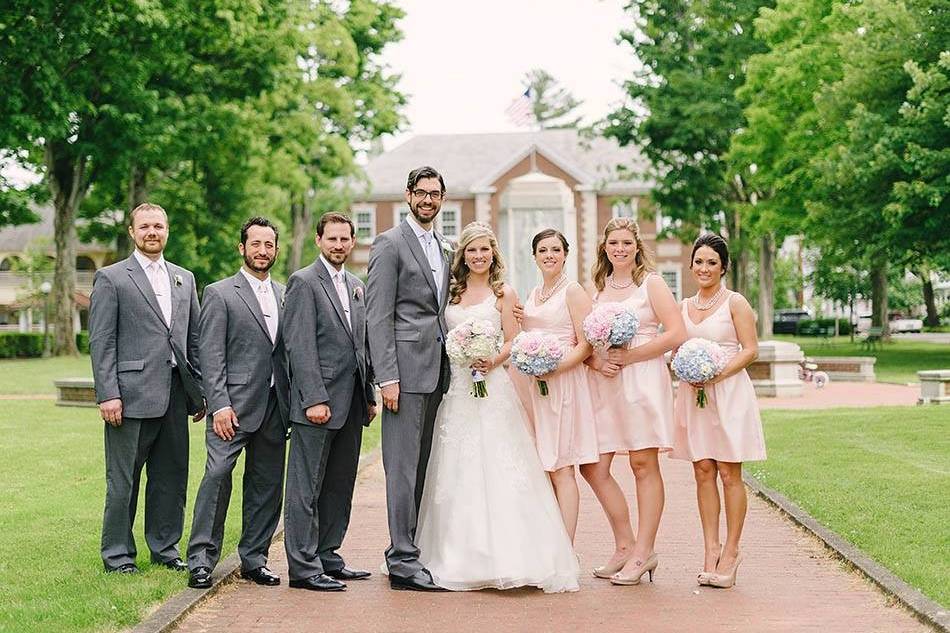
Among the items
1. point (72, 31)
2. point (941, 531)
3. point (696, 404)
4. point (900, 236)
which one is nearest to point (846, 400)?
point (900, 236)

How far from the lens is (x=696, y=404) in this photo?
322 inches

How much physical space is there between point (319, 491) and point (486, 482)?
3.66 feet

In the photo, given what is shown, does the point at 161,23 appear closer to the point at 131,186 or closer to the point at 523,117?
the point at 523,117

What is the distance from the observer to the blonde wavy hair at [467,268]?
8141 millimetres

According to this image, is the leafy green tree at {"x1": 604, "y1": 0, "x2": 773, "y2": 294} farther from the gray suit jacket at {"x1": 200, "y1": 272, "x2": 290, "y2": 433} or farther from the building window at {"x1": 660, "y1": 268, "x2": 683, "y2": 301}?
the gray suit jacket at {"x1": 200, "y1": 272, "x2": 290, "y2": 433}

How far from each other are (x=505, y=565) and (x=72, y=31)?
28.0 metres

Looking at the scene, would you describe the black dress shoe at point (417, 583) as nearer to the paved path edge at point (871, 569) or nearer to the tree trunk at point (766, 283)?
the paved path edge at point (871, 569)

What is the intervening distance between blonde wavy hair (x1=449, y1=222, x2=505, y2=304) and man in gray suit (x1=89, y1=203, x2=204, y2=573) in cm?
176

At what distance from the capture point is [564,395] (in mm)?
8258

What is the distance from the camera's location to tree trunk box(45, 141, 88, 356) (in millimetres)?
39875

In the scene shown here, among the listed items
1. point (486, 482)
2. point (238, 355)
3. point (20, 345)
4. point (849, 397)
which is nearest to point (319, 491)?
point (238, 355)

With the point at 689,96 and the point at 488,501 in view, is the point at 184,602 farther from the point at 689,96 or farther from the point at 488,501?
the point at 689,96

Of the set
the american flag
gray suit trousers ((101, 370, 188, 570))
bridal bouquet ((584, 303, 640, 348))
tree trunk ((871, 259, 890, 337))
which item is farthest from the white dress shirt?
tree trunk ((871, 259, 890, 337))

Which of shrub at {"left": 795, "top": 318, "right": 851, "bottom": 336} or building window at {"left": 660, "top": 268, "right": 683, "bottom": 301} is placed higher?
building window at {"left": 660, "top": 268, "right": 683, "bottom": 301}
